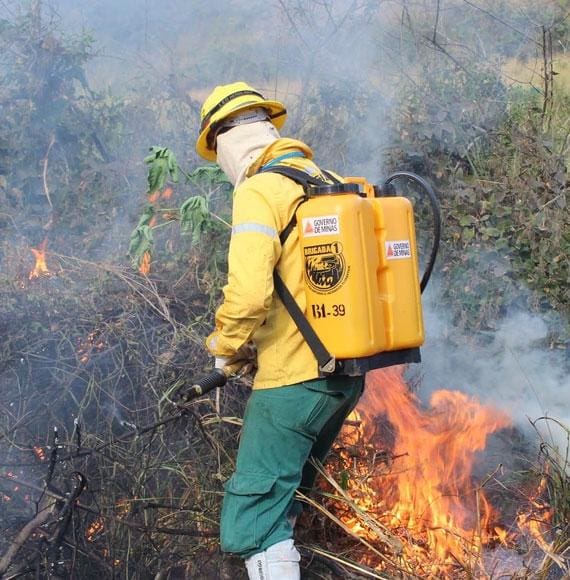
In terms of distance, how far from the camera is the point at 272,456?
10.2 ft

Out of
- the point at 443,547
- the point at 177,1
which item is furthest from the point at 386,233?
the point at 177,1

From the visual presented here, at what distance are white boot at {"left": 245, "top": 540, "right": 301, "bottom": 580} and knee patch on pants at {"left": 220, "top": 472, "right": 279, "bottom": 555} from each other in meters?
0.05

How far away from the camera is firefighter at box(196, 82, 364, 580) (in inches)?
117

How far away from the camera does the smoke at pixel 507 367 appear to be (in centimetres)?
484

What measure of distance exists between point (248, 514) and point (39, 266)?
2572 millimetres

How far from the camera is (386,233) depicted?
10.2ft

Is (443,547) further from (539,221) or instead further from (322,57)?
(322,57)

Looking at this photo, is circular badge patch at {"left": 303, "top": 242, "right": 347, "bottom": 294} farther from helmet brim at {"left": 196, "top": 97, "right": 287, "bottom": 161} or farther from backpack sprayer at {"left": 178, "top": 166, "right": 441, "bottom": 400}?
helmet brim at {"left": 196, "top": 97, "right": 287, "bottom": 161}

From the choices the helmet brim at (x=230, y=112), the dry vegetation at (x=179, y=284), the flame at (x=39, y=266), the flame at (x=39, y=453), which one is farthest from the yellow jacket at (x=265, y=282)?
the flame at (x=39, y=266)

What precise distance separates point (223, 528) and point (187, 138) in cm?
420

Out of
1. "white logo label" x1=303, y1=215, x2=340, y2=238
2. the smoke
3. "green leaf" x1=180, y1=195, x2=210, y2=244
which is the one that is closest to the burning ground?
the smoke

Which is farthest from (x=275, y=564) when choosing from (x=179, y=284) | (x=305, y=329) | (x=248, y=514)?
(x=179, y=284)

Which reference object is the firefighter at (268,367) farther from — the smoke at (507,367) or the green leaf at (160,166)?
the smoke at (507,367)

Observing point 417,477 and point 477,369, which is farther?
point 477,369
